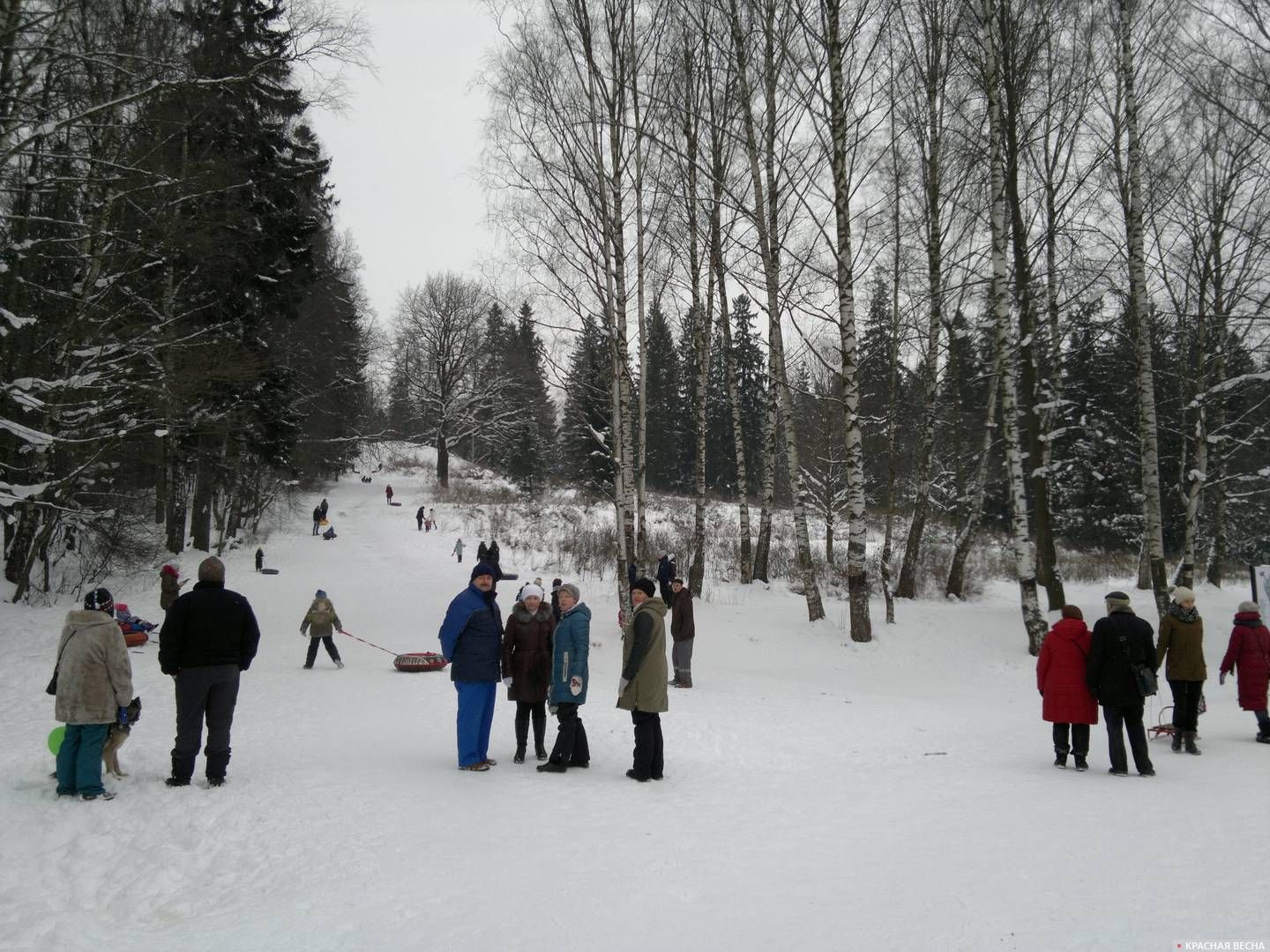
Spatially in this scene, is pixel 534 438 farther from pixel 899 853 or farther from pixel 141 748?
pixel 899 853

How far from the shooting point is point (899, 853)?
471 cm

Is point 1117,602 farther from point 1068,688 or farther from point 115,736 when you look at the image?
point 115,736

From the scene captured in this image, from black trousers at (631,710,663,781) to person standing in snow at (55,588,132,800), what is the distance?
162 inches

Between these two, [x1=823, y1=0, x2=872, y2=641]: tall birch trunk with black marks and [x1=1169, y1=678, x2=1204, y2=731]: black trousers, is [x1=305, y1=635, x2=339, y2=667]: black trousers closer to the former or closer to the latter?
[x1=823, y1=0, x2=872, y2=641]: tall birch trunk with black marks

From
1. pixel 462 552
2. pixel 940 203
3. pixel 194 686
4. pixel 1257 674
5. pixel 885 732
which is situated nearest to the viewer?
pixel 194 686

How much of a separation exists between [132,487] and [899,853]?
20103mm

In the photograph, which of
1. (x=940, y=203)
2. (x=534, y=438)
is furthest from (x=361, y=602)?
(x=534, y=438)

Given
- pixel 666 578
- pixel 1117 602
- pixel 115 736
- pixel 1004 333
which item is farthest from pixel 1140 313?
pixel 115 736

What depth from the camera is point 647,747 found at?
22.5ft

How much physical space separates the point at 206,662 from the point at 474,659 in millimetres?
2144

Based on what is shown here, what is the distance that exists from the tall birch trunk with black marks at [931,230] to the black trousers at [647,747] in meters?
13.1

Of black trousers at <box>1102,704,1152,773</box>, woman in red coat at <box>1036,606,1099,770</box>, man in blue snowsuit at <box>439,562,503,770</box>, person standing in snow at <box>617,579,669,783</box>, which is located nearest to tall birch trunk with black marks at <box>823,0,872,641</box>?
woman in red coat at <box>1036,606,1099,770</box>

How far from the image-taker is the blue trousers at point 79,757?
18.8ft

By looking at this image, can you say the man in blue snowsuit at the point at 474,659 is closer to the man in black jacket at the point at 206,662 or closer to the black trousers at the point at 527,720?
the black trousers at the point at 527,720
